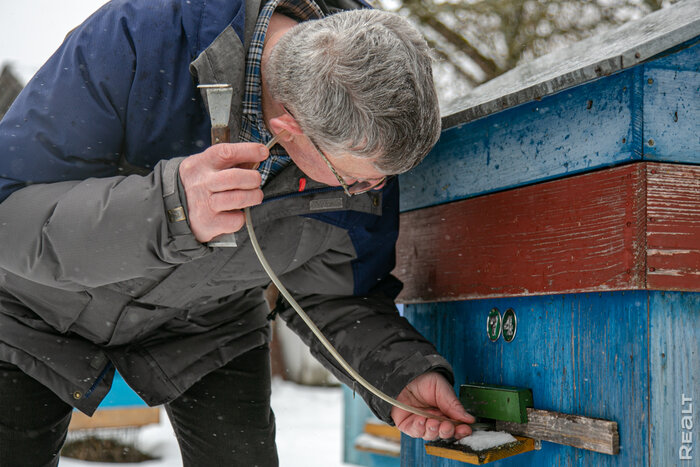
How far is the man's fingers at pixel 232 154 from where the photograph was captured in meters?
1.38

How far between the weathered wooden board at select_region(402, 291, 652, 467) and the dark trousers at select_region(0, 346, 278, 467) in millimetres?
628

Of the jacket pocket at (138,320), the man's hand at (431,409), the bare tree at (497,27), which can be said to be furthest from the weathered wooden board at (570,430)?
the bare tree at (497,27)

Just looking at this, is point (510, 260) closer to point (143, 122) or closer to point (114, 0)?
point (143, 122)

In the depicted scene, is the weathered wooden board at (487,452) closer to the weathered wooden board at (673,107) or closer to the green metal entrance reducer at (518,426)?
the green metal entrance reducer at (518,426)

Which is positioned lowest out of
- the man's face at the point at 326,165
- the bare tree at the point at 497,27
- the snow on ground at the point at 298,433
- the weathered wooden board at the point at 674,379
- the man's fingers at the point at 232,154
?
the snow on ground at the point at 298,433

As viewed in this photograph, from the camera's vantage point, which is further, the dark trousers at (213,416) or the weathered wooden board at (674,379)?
the dark trousers at (213,416)

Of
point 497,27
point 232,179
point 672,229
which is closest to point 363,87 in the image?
point 232,179

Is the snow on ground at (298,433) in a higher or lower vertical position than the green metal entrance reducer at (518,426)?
lower

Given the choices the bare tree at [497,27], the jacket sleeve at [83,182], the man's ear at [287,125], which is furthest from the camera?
the bare tree at [497,27]

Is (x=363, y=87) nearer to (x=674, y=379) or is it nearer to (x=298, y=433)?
(x=674, y=379)

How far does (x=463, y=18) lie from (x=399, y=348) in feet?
13.9

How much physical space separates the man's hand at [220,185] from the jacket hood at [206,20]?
401 mm

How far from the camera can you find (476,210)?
78.0 inches

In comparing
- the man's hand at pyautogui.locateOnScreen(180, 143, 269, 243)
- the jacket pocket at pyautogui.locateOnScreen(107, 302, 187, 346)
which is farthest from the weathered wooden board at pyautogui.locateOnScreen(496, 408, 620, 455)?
the jacket pocket at pyautogui.locateOnScreen(107, 302, 187, 346)
